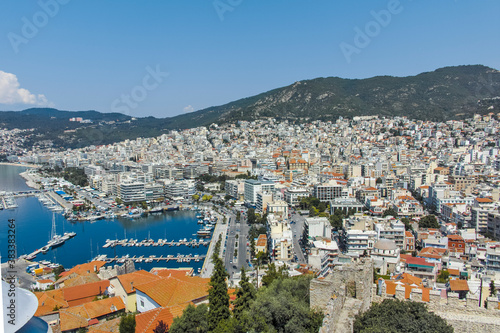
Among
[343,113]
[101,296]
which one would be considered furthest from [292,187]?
[343,113]

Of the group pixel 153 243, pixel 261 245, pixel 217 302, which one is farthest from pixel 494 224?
pixel 153 243

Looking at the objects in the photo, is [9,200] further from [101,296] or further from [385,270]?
[385,270]

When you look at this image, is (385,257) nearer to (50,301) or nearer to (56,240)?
(50,301)

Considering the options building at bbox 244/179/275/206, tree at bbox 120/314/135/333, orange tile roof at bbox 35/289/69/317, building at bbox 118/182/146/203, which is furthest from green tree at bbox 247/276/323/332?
building at bbox 118/182/146/203

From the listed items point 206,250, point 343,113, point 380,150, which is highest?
point 343,113

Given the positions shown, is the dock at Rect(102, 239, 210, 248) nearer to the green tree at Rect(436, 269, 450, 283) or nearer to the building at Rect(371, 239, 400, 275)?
the building at Rect(371, 239, 400, 275)

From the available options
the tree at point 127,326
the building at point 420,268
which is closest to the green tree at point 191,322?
the tree at point 127,326
